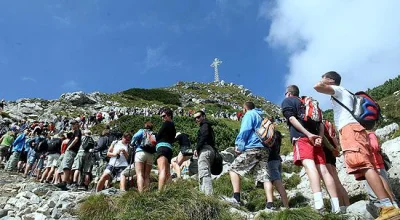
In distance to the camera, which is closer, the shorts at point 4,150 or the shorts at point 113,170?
the shorts at point 113,170

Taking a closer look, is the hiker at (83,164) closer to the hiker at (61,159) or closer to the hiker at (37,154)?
the hiker at (61,159)

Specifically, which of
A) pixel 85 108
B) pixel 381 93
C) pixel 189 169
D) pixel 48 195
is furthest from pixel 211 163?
pixel 85 108

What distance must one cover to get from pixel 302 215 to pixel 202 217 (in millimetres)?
1358

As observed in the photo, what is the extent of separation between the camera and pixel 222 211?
572 centimetres

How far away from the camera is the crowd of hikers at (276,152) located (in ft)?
16.3

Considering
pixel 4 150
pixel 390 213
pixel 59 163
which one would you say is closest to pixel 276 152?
pixel 390 213

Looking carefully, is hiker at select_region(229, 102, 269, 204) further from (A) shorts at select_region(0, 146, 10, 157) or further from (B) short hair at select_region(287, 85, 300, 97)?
(A) shorts at select_region(0, 146, 10, 157)

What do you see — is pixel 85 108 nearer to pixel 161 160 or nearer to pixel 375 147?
pixel 161 160

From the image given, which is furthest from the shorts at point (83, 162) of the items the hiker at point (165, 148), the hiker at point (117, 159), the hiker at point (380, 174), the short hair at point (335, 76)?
the hiker at point (380, 174)

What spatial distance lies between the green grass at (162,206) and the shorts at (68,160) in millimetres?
4320

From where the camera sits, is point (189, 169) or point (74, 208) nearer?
point (74, 208)

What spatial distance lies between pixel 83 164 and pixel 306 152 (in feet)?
21.2

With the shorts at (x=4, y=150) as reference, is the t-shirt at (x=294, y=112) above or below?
below

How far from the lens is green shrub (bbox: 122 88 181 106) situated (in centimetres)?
6306
